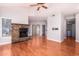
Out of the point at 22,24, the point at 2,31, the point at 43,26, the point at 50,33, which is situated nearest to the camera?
the point at 2,31

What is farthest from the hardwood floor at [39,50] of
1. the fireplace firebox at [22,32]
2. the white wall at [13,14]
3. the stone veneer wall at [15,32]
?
the fireplace firebox at [22,32]

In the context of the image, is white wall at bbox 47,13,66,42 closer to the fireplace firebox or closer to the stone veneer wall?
the fireplace firebox

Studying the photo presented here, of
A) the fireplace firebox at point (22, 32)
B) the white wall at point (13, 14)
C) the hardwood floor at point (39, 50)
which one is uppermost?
the white wall at point (13, 14)

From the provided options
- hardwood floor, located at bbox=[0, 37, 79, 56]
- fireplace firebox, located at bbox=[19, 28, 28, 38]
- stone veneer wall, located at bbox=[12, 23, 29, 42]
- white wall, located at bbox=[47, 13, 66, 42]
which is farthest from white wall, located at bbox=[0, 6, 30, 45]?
white wall, located at bbox=[47, 13, 66, 42]

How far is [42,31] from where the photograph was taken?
41.3 feet

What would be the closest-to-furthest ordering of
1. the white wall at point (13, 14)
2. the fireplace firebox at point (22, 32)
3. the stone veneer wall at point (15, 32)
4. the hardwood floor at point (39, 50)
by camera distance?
1. the hardwood floor at point (39, 50)
2. the white wall at point (13, 14)
3. the stone veneer wall at point (15, 32)
4. the fireplace firebox at point (22, 32)

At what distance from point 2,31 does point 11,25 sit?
2.83 feet

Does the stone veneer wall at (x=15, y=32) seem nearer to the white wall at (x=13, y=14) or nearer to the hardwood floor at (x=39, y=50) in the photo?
the white wall at (x=13, y=14)

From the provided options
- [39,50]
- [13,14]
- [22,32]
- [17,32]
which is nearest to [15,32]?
[17,32]

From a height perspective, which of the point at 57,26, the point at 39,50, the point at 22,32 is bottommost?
the point at 39,50

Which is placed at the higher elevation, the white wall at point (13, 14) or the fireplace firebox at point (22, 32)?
the white wall at point (13, 14)

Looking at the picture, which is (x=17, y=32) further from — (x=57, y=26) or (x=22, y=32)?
(x=57, y=26)

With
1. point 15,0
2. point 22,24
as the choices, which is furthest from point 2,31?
point 15,0

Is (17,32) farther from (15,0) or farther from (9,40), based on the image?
(15,0)
